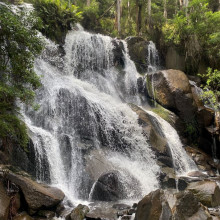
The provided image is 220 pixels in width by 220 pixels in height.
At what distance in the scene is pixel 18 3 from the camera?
18.4 metres

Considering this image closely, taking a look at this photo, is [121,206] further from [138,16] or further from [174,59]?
[138,16]

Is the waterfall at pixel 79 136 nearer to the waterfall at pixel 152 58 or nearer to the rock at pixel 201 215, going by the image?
the rock at pixel 201 215

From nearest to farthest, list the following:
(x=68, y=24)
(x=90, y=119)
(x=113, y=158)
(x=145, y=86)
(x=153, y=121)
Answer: (x=113, y=158), (x=90, y=119), (x=153, y=121), (x=145, y=86), (x=68, y=24)

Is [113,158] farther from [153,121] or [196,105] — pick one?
[196,105]

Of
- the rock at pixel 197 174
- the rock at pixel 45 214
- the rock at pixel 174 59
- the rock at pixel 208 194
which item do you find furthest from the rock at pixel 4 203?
the rock at pixel 174 59

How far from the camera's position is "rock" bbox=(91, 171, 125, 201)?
8.67 metres

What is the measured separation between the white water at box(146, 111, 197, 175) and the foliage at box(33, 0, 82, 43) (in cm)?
878

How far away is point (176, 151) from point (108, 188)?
4908mm

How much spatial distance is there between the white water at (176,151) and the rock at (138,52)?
598 cm

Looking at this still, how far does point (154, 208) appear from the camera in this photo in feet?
18.2

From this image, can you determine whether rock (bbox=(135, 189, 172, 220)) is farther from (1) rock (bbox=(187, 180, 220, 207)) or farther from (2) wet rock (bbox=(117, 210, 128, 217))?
(1) rock (bbox=(187, 180, 220, 207))

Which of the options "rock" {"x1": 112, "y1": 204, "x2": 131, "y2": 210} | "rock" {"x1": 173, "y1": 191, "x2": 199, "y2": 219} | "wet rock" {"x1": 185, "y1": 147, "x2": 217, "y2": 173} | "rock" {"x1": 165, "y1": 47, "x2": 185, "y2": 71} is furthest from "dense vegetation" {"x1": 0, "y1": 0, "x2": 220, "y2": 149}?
"rock" {"x1": 173, "y1": 191, "x2": 199, "y2": 219}

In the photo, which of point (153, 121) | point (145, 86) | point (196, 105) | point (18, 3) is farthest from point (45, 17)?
point (196, 105)

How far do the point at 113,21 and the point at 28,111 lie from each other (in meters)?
15.3
